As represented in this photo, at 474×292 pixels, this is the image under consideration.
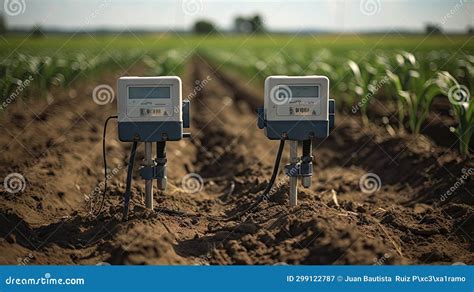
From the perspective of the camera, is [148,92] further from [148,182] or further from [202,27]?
[202,27]

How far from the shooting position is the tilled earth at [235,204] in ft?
13.1

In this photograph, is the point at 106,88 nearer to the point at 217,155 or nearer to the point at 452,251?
the point at 217,155

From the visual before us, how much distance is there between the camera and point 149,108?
4.32 m

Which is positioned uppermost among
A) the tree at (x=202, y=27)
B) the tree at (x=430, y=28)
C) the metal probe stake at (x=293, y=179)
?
the tree at (x=202, y=27)

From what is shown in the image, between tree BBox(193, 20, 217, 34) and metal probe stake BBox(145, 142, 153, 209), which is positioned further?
tree BBox(193, 20, 217, 34)

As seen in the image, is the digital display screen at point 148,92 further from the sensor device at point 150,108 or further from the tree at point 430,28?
the tree at point 430,28

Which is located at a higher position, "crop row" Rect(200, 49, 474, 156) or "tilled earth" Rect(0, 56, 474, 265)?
"crop row" Rect(200, 49, 474, 156)

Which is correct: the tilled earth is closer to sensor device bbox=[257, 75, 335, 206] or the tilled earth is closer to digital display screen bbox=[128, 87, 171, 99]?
sensor device bbox=[257, 75, 335, 206]

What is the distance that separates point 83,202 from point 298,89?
7.53 feet

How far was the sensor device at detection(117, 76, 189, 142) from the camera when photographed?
4297mm

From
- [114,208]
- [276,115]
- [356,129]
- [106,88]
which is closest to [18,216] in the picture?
[114,208]

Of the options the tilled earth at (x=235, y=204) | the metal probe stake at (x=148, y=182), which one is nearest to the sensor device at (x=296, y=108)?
the tilled earth at (x=235, y=204)

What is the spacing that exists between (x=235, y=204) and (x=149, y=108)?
143 centimetres

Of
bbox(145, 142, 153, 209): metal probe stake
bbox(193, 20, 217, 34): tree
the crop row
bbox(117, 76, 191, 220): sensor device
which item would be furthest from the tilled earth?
bbox(193, 20, 217, 34): tree
